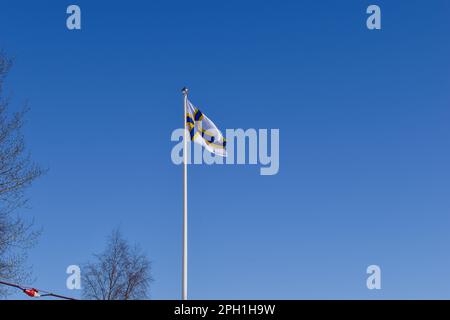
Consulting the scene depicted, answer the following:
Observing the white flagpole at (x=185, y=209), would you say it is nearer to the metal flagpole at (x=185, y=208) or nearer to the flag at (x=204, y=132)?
the metal flagpole at (x=185, y=208)

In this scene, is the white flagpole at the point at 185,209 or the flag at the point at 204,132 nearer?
the white flagpole at the point at 185,209

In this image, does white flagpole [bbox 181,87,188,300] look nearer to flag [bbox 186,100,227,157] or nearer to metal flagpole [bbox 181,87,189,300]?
metal flagpole [bbox 181,87,189,300]

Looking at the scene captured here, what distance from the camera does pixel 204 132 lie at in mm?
27984

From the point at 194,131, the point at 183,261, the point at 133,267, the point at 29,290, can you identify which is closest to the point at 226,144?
the point at 194,131

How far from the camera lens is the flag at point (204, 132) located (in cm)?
2781

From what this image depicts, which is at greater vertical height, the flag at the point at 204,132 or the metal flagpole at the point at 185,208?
the flag at the point at 204,132

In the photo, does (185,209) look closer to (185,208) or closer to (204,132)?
(185,208)

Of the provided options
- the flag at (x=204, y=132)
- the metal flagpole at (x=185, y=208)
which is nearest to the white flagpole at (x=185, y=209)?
the metal flagpole at (x=185, y=208)
